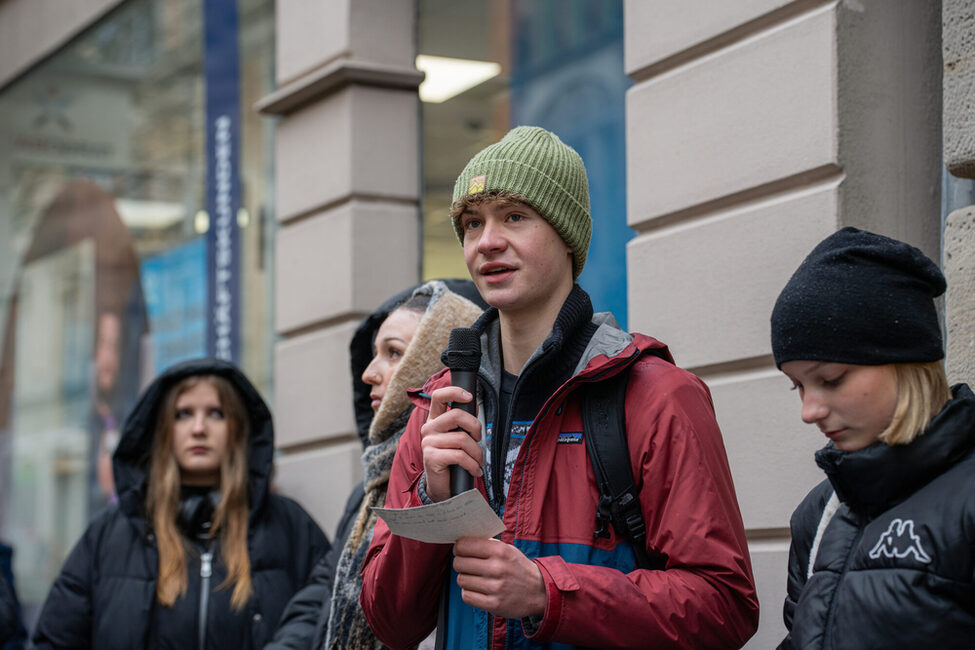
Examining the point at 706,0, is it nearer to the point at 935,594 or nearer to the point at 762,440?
the point at 762,440

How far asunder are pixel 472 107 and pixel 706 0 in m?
2.07

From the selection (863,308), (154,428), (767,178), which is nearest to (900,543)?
(863,308)

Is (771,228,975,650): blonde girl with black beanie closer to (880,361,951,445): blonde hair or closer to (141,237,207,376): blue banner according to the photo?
(880,361,951,445): blonde hair

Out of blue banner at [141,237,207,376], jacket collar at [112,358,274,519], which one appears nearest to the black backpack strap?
jacket collar at [112,358,274,519]

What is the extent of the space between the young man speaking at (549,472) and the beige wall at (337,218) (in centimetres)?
340

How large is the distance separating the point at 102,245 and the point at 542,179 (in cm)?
775

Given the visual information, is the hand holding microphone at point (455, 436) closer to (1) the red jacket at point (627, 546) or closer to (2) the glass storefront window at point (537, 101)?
(1) the red jacket at point (627, 546)

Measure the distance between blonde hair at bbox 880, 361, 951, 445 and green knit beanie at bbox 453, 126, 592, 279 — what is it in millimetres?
905

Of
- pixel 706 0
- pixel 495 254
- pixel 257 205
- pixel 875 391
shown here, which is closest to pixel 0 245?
pixel 257 205

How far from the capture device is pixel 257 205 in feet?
26.3

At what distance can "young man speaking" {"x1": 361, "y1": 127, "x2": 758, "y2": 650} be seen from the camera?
2729mm

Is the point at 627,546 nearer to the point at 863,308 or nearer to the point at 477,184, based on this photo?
the point at 863,308

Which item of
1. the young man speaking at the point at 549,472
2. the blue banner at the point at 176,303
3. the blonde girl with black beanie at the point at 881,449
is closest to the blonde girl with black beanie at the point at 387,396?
the young man speaking at the point at 549,472

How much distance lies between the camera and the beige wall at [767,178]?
4.16 meters
